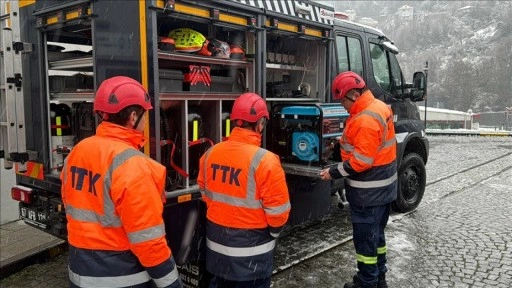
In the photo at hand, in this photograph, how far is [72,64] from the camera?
138 inches

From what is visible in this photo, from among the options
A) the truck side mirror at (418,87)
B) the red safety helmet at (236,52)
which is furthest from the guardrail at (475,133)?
the red safety helmet at (236,52)

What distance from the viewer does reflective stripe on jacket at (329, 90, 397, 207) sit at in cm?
350

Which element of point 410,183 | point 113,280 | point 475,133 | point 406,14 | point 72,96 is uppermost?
point 406,14

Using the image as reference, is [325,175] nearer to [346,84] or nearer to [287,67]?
[346,84]

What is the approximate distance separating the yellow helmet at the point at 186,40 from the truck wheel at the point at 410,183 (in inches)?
143

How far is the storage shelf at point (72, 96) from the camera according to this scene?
3417mm

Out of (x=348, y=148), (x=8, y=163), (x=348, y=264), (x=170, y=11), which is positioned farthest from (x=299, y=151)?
(x=8, y=163)

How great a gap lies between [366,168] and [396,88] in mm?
2957

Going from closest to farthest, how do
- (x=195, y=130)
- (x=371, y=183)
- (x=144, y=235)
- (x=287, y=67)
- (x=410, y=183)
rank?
(x=144, y=235)
(x=195, y=130)
(x=371, y=183)
(x=287, y=67)
(x=410, y=183)

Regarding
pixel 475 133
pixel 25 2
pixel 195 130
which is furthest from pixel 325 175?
pixel 475 133

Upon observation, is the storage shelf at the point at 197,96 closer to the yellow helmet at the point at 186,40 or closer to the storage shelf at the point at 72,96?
the yellow helmet at the point at 186,40

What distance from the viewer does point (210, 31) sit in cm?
395

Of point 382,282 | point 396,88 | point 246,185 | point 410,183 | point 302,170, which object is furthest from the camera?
point 410,183

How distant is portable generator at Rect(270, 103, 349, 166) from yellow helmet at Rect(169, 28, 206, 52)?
1129 mm
